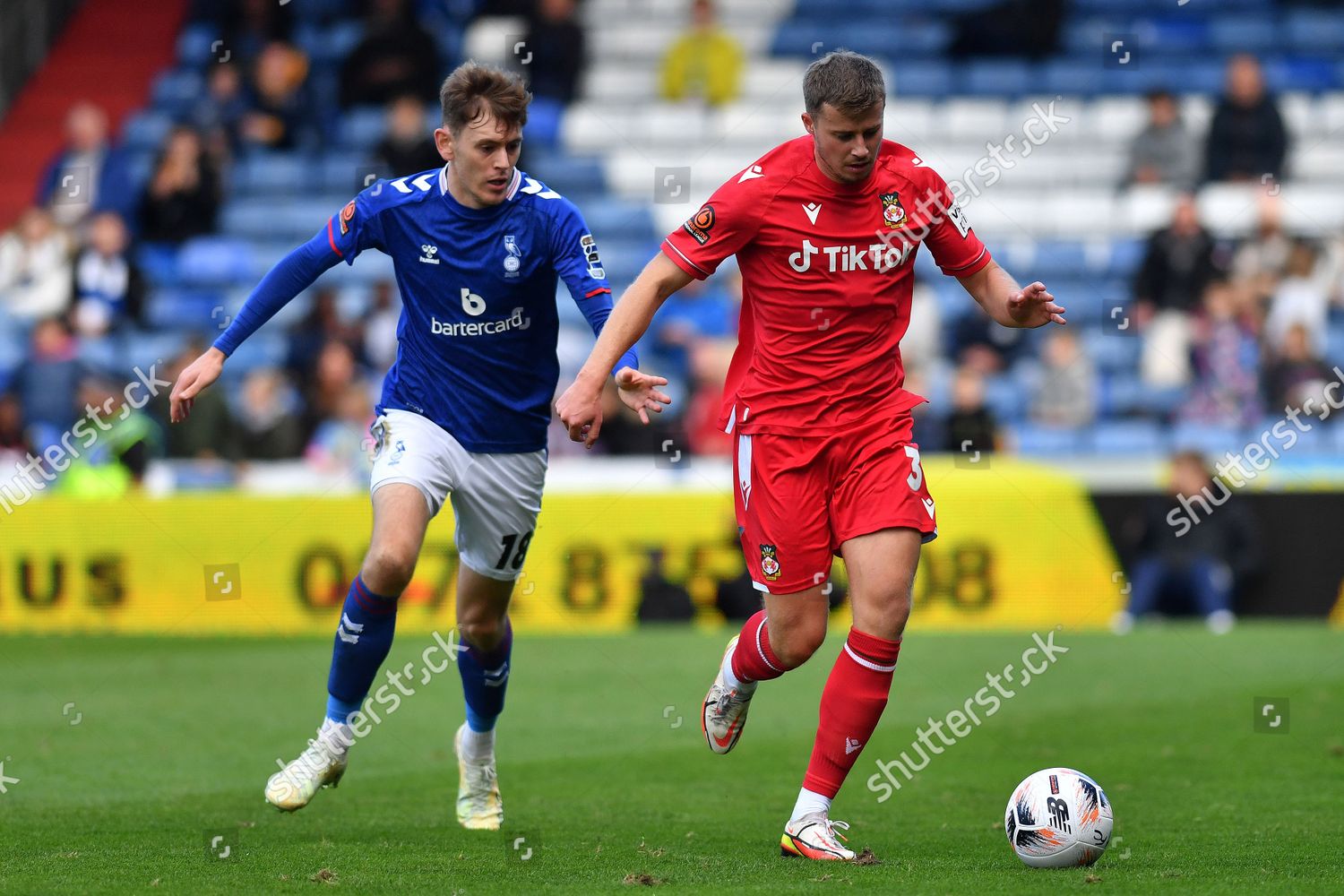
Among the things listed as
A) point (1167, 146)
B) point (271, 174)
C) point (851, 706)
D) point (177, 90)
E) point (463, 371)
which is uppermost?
point (177, 90)

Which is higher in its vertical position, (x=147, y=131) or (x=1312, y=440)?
(x=147, y=131)

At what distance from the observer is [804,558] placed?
5.99m

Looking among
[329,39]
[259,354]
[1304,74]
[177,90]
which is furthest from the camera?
[177,90]

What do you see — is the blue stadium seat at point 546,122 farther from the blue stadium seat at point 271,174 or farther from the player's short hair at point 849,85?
the player's short hair at point 849,85

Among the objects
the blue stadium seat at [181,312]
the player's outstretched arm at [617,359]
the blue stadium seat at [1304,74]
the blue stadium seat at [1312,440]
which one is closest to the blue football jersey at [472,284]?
the player's outstretched arm at [617,359]

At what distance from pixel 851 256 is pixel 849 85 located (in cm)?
62

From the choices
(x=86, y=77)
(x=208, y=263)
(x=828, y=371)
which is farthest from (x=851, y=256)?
(x=86, y=77)

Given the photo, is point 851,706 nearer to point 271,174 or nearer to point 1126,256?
point 1126,256

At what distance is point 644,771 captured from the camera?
8125 mm

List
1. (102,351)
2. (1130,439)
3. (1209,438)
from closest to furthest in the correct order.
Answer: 1. (1209,438)
2. (1130,439)
3. (102,351)

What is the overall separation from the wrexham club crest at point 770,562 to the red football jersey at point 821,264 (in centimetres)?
40

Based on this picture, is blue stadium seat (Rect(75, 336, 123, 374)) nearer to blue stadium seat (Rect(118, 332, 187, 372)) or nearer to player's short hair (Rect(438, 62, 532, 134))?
blue stadium seat (Rect(118, 332, 187, 372))

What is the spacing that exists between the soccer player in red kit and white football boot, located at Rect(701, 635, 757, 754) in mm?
371

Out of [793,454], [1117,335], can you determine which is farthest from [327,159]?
[793,454]
